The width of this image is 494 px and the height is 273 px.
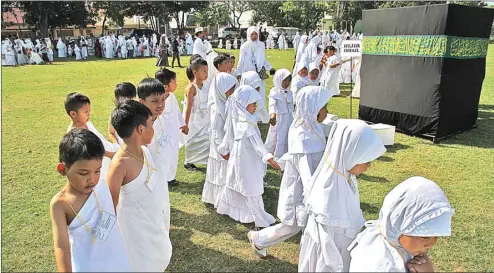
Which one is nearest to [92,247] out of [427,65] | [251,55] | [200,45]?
[251,55]

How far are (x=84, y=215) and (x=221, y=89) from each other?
9.63 feet

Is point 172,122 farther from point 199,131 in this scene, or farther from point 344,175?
point 344,175

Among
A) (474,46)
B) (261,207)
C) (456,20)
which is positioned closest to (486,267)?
(261,207)

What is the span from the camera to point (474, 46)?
302 inches

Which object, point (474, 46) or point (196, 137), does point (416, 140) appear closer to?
point (474, 46)

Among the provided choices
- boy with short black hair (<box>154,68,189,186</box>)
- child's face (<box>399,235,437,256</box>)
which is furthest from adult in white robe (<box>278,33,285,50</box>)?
child's face (<box>399,235,437,256</box>)

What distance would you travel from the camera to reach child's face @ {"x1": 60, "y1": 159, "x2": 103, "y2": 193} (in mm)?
2043

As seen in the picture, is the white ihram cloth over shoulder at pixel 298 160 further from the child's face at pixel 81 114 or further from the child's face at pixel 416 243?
the child's face at pixel 81 114

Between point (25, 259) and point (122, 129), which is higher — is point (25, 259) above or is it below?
below

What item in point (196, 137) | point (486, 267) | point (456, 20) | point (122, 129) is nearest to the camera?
point (122, 129)

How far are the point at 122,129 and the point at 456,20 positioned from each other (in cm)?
686

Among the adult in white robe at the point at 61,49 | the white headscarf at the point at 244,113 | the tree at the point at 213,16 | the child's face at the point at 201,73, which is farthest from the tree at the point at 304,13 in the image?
the white headscarf at the point at 244,113

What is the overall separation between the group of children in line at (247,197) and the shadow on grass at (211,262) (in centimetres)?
15

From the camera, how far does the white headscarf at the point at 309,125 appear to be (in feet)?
10.8
